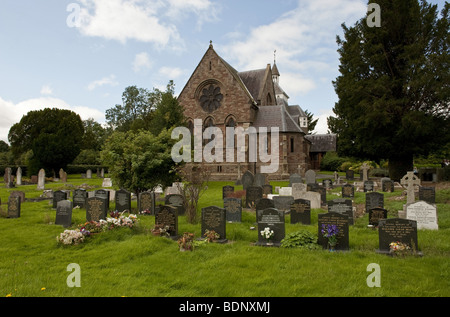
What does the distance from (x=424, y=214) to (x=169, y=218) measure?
25.5ft

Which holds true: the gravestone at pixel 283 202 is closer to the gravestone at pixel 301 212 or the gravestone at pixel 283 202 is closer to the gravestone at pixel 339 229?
the gravestone at pixel 301 212

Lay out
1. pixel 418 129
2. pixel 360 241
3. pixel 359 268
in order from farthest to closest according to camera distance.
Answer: pixel 418 129
pixel 360 241
pixel 359 268

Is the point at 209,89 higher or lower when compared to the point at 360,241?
higher

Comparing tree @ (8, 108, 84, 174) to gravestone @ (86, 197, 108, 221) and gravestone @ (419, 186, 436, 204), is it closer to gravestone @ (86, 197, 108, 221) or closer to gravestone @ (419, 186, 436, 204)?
gravestone @ (86, 197, 108, 221)

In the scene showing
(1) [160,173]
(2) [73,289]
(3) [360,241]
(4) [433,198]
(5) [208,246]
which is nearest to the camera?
(2) [73,289]

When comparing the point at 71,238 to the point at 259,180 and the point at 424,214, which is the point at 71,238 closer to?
the point at 424,214

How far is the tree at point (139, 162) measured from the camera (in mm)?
14281

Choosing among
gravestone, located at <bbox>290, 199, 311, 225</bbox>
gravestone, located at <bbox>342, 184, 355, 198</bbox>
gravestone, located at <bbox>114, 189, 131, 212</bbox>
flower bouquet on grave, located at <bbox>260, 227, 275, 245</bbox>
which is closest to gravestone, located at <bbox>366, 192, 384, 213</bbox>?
gravestone, located at <bbox>290, 199, 311, 225</bbox>

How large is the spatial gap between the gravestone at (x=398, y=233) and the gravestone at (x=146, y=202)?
865 centimetres

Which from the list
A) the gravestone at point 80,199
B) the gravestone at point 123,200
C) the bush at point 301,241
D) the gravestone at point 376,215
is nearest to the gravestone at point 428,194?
the gravestone at point 376,215

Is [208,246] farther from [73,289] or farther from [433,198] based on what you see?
[433,198]

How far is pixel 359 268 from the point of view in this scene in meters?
5.71
